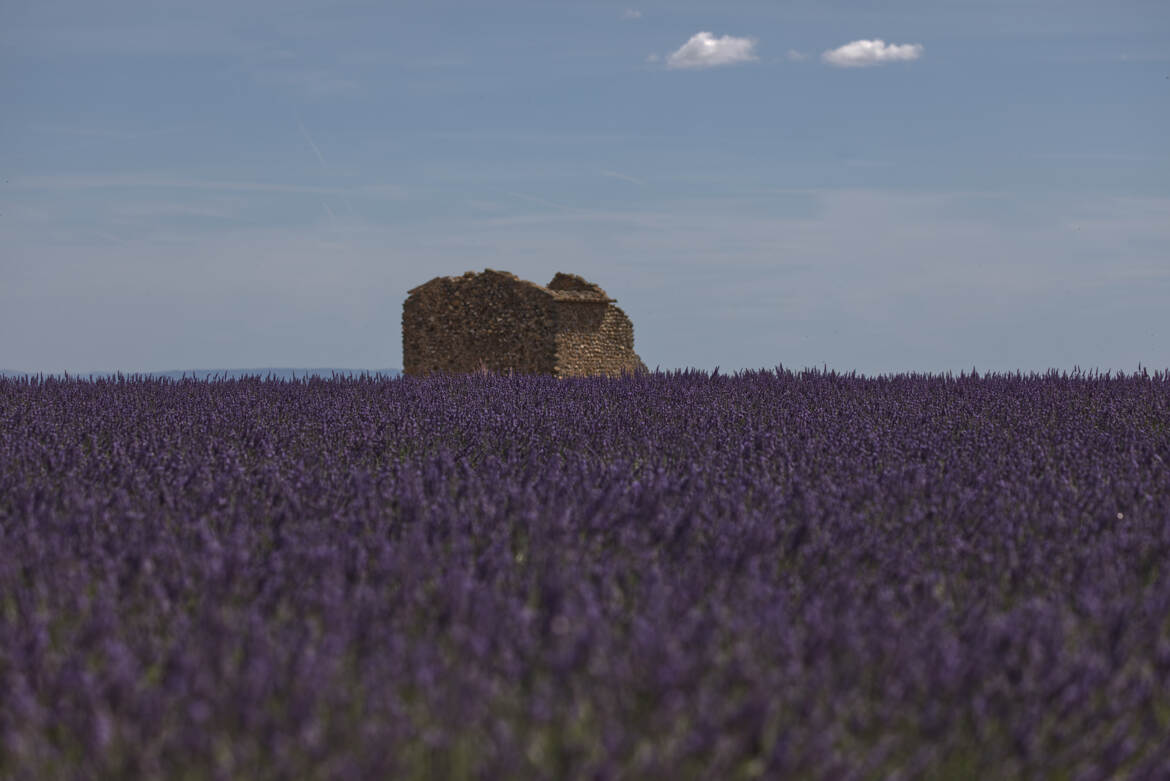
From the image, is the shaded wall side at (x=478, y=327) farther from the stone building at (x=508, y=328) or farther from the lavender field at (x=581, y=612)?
the lavender field at (x=581, y=612)

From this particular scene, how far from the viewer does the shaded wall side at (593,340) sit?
18734 millimetres

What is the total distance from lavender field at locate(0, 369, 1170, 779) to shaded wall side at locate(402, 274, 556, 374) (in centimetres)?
1389

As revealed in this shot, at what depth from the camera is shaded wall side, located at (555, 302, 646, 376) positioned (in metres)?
18.7

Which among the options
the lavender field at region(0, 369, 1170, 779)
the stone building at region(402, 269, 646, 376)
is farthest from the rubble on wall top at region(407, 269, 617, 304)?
the lavender field at region(0, 369, 1170, 779)

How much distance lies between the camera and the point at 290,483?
12.6ft

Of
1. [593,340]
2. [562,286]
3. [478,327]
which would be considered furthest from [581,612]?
[562,286]

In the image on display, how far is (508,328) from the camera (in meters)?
19.1

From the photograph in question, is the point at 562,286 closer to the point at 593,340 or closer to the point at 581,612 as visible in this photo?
the point at 593,340

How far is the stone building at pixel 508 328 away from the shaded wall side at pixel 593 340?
0.06ft

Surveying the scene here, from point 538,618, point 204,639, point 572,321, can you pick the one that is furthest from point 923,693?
point 572,321

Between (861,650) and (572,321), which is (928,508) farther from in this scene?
(572,321)

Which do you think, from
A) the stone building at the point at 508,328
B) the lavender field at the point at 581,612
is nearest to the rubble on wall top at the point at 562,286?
the stone building at the point at 508,328

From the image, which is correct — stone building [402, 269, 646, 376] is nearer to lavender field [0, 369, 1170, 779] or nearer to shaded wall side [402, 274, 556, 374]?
shaded wall side [402, 274, 556, 374]

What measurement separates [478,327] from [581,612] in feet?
57.1
